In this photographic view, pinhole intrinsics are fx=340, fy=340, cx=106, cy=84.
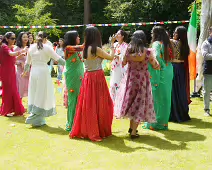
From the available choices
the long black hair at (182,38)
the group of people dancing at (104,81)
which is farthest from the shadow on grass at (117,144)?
the long black hair at (182,38)

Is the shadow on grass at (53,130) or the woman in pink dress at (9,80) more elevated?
the woman in pink dress at (9,80)

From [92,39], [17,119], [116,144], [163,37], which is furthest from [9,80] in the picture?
[163,37]

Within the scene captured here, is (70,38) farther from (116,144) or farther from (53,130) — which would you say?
(116,144)

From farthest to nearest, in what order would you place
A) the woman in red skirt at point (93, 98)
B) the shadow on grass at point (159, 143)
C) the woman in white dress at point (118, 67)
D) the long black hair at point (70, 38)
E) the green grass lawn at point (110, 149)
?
the woman in white dress at point (118, 67) < the long black hair at point (70, 38) < the woman in red skirt at point (93, 98) < the shadow on grass at point (159, 143) < the green grass lawn at point (110, 149)

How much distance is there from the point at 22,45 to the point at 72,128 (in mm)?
3125

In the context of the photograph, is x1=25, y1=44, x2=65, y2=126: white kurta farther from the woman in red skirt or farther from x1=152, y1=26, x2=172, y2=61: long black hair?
x1=152, y1=26, x2=172, y2=61: long black hair

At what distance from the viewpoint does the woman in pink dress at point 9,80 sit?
7.84 metres

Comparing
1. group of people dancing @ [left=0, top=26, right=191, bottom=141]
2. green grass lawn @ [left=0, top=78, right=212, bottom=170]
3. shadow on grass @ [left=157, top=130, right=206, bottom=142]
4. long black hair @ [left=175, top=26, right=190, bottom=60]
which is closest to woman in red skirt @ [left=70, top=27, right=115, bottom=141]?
group of people dancing @ [left=0, top=26, right=191, bottom=141]

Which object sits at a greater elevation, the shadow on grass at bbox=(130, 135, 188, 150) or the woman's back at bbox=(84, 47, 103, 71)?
the woman's back at bbox=(84, 47, 103, 71)

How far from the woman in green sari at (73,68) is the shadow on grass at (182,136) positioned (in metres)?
1.80

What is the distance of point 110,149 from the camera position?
541 cm

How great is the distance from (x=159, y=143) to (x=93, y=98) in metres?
1.35

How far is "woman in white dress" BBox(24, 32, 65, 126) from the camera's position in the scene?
260 inches

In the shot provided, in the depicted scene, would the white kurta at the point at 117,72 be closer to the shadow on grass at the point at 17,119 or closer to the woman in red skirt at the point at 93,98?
the woman in red skirt at the point at 93,98
